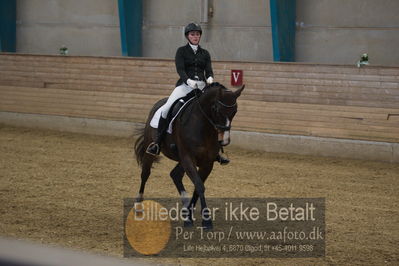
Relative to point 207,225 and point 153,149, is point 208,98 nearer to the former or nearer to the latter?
point 153,149

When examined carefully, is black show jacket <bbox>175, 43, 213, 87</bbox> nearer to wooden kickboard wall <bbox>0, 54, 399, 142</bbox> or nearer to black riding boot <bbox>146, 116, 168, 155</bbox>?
black riding boot <bbox>146, 116, 168, 155</bbox>

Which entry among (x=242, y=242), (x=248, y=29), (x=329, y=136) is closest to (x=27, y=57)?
(x=248, y=29)

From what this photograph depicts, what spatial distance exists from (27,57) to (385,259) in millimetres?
12585

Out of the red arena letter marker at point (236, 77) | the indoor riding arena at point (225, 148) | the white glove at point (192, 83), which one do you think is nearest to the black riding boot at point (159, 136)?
the white glove at point (192, 83)

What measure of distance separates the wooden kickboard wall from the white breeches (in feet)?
17.1

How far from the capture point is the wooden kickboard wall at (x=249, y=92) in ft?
36.7

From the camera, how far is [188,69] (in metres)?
7.14

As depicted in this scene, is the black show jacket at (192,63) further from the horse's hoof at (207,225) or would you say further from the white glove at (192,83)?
the horse's hoof at (207,225)

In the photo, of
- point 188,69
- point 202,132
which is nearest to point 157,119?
point 188,69

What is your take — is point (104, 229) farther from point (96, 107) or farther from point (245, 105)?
point (96, 107)

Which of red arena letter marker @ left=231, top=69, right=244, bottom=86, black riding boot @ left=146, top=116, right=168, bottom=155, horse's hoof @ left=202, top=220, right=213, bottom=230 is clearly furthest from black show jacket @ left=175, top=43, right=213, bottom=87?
red arena letter marker @ left=231, top=69, right=244, bottom=86

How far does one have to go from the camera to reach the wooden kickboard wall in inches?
440

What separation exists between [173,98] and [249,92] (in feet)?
18.9

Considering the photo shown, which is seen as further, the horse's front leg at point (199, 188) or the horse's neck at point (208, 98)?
the horse's neck at point (208, 98)
